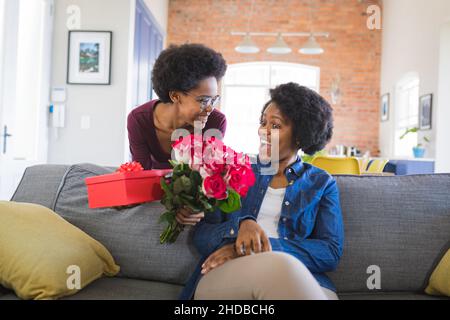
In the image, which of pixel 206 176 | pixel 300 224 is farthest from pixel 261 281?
pixel 300 224

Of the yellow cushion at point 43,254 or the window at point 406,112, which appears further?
the window at point 406,112

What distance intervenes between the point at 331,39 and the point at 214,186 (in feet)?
24.8

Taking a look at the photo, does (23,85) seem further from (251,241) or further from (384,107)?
(384,107)

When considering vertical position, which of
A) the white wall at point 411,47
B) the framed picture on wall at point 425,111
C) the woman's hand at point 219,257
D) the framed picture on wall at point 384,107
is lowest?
the woman's hand at point 219,257

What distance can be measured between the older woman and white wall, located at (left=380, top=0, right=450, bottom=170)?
4421mm

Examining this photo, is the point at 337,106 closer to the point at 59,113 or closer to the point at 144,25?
the point at 144,25

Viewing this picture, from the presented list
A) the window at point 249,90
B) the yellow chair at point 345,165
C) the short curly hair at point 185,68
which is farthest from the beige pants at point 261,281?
the window at point 249,90

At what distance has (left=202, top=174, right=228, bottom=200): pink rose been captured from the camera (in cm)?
131

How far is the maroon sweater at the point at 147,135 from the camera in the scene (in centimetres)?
223

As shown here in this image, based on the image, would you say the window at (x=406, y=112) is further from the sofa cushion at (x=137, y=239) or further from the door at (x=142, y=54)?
the sofa cushion at (x=137, y=239)

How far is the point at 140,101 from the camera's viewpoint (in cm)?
577

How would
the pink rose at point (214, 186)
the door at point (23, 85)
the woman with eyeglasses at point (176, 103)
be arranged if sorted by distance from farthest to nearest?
the door at point (23, 85) → the woman with eyeglasses at point (176, 103) → the pink rose at point (214, 186)

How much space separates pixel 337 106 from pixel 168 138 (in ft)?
21.3
